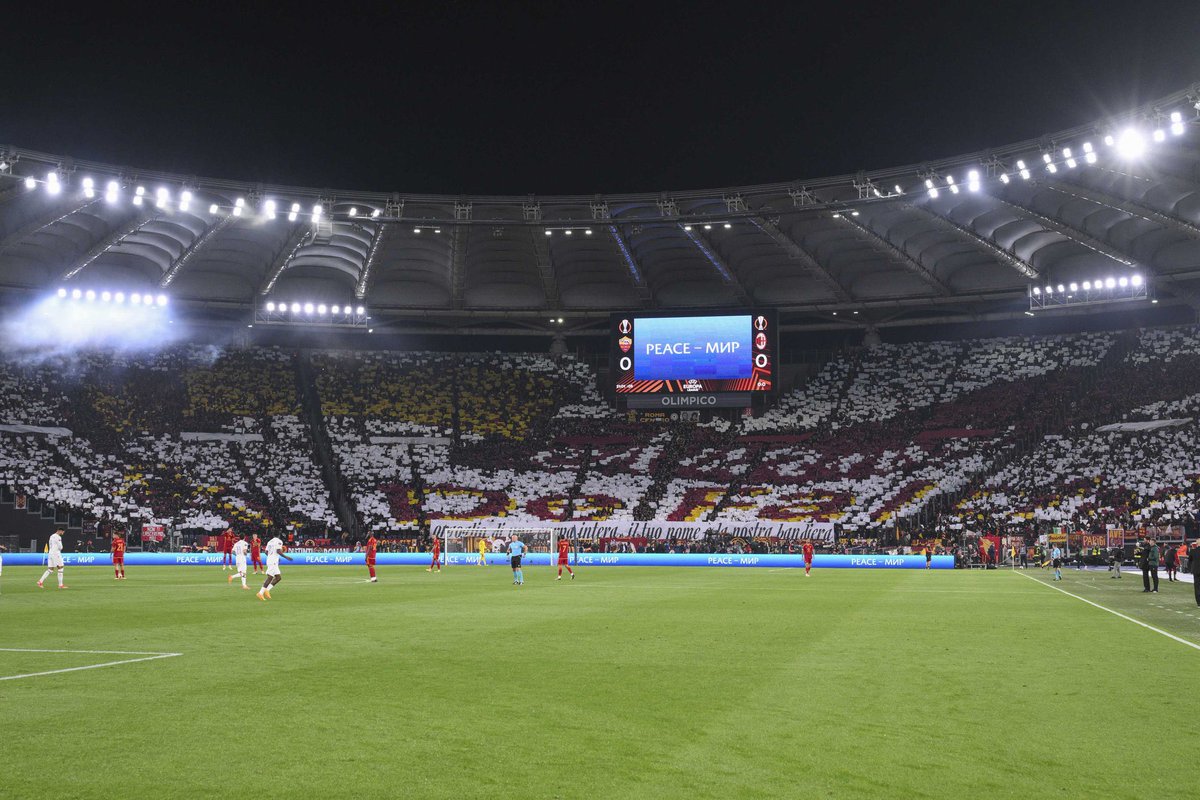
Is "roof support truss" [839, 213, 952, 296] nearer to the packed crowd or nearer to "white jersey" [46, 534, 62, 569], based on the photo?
the packed crowd

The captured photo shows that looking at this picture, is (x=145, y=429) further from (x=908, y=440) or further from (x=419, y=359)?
(x=908, y=440)

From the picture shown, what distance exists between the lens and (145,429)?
66500 millimetres

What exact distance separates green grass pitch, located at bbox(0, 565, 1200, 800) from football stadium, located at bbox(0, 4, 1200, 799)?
12cm

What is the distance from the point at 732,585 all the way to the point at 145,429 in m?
46.5

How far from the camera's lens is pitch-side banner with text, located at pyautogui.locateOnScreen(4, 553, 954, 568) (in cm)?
5391

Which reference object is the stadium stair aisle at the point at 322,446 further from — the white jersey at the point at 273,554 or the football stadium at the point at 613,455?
the white jersey at the point at 273,554

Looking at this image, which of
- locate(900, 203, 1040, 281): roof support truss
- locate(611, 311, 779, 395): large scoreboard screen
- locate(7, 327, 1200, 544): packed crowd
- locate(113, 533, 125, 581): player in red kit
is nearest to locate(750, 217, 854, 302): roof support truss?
locate(611, 311, 779, 395): large scoreboard screen

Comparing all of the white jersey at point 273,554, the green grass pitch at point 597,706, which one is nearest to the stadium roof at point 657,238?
the white jersey at point 273,554

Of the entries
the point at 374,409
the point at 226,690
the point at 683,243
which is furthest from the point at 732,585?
the point at 374,409

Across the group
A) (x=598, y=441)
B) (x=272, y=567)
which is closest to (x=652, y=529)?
(x=598, y=441)

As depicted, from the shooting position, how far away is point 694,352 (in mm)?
61812

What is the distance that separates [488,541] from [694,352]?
16535mm

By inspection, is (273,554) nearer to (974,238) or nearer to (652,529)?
(652,529)

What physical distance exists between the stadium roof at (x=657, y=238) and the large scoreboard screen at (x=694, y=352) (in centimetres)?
565
